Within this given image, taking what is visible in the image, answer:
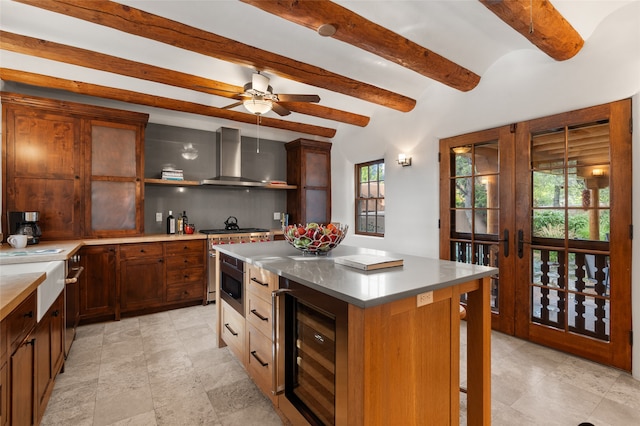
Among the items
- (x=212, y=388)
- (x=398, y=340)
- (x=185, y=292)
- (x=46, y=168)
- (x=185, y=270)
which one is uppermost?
(x=46, y=168)

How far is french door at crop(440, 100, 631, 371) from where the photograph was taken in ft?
7.91

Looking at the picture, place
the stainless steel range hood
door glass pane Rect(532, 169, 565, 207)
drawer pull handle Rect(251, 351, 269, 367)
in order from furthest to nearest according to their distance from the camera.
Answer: the stainless steel range hood < door glass pane Rect(532, 169, 565, 207) < drawer pull handle Rect(251, 351, 269, 367)

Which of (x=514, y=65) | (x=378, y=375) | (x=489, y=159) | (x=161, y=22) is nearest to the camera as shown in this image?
(x=378, y=375)

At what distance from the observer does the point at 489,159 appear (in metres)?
3.29

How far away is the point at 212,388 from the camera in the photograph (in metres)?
2.20

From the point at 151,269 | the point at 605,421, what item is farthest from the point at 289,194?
the point at 605,421

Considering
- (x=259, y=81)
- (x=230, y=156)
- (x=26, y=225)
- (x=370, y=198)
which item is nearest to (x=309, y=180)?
(x=370, y=198)

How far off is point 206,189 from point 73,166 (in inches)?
67.5

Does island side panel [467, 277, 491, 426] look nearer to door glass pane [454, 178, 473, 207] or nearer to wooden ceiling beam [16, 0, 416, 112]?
door glass pane [454, 178, 473, 207]

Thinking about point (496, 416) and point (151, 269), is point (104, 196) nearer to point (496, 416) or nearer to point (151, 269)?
point (151, 269)

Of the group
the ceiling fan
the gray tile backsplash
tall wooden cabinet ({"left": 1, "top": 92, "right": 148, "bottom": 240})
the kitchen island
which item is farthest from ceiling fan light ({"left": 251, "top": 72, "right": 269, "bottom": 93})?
the kitchen island

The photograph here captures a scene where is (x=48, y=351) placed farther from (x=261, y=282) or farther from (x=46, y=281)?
(x=261, y=282)

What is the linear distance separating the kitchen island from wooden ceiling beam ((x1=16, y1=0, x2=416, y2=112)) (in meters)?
1.94

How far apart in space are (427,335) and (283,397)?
A: 959mm
